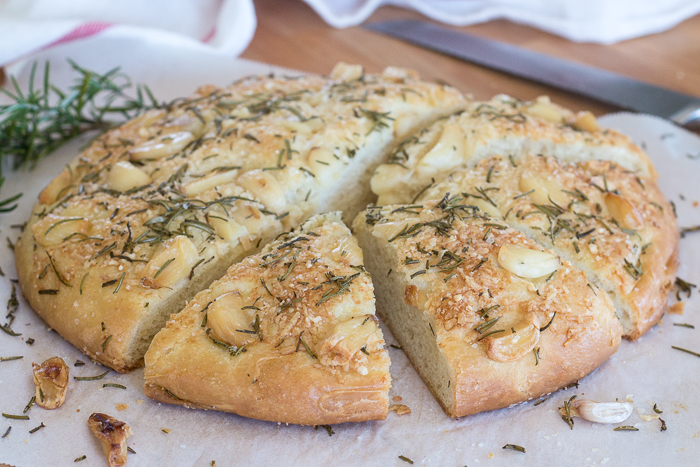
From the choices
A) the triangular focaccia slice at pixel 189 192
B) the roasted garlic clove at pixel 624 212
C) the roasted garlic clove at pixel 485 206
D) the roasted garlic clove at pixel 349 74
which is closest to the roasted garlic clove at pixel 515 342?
the roasted garlic clove at pixel 485 206

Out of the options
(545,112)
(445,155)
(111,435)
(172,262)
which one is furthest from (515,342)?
(545,112)

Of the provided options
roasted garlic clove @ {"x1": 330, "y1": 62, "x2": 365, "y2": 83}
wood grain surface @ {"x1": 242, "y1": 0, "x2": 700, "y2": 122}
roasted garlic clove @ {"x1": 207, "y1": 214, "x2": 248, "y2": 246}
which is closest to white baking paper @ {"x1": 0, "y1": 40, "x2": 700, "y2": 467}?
roasted garlic clove @ {"x1": 207, "y1": 214, "x2": 248, "y2": 246}

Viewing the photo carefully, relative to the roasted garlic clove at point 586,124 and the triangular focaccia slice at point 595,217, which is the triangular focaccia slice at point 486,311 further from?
the roasted garlic clove at point 586,124

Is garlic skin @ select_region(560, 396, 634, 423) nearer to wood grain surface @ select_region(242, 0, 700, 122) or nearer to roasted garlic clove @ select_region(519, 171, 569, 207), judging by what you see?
roasted garlic clove @ select_region(519, 171, 569, 207)

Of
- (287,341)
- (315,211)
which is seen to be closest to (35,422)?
(287,341)

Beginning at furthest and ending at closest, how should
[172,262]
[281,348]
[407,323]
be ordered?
[407,323]
[172,262]
[281,348]

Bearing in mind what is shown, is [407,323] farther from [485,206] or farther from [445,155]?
[445,155]

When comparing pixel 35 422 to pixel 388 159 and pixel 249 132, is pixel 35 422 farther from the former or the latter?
pixel 388 159
